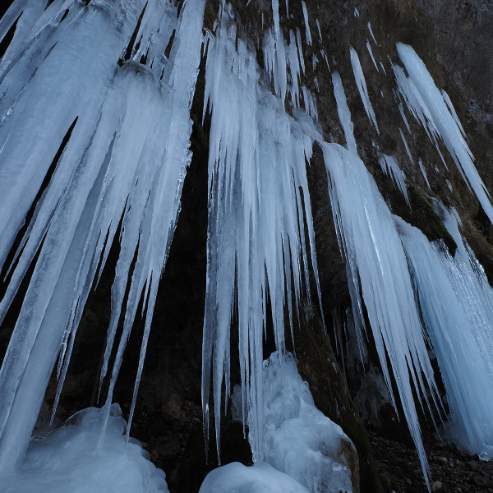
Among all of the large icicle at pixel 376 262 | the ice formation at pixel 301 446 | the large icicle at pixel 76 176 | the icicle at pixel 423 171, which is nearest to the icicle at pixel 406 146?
the icicle at pixel 423 171

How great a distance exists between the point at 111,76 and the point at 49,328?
1133 millimetres

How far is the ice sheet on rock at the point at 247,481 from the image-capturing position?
157cm

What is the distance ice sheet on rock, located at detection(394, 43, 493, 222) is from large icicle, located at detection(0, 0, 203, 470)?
4.41 meters

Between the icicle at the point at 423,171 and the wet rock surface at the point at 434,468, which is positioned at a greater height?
the icicle at the point at 423,171

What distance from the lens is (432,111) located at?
5.54m

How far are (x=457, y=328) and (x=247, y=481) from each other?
3.02 meters

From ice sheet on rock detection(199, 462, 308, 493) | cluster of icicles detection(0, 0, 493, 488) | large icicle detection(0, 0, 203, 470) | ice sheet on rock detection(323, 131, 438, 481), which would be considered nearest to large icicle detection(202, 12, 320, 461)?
cluster of icicles detection(0, 0, 493, 488)

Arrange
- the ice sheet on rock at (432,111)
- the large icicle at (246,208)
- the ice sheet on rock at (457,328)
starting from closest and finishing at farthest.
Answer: the large icicle at (246,208), the ice sheet on rock at (457,328), the ice sheet on rock at (432,111)

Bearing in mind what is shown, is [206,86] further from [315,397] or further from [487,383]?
[487,383]

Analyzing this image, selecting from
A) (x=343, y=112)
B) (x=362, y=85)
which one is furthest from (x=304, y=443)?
(x=362, y=85)

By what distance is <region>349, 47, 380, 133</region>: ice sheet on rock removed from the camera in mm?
4578

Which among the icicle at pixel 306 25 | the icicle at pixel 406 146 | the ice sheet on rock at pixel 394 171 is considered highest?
the icicle at pixel 306 25

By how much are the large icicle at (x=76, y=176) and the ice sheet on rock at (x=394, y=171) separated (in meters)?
3.26

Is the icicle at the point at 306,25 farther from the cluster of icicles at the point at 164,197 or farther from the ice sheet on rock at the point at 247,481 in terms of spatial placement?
the ice sheet on rock at the point at 247,481
